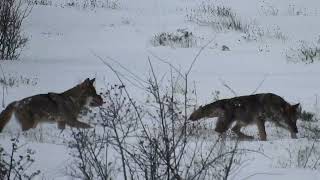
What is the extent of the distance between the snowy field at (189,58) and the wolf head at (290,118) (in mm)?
133

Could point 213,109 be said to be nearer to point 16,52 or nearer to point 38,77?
point 38,77

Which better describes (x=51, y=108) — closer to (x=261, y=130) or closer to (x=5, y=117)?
(x=5, y=117)

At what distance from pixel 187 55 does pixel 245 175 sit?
9.07 metres

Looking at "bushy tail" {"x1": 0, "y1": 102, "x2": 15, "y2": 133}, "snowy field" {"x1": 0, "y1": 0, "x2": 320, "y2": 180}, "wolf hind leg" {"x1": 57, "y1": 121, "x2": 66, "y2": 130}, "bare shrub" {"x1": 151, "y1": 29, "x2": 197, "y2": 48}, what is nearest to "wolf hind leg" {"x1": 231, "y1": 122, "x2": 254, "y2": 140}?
"snowy field" {"x1": 0, "y1": 0, "x2": 320, "y2": 180}

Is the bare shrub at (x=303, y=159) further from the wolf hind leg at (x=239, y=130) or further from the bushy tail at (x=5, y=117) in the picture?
the bushy tail at (x=5, y=117)

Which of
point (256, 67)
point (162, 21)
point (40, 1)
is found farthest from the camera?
point (40, 1)

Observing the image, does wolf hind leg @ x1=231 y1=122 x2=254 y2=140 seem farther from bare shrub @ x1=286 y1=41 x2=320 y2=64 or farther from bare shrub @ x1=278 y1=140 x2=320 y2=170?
bare shrub @ x1=286 y1=41 x2=320 y2=64

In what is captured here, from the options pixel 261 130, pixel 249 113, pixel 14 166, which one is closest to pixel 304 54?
pixel 249 113

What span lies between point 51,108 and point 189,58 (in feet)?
19.4

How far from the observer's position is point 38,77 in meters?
13.2

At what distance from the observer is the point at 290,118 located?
9695 mm

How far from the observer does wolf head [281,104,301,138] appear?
959cm

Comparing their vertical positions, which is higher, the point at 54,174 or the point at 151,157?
the point at 151,157

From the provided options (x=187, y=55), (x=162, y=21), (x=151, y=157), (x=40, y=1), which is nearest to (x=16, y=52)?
(x=187, y=55)
